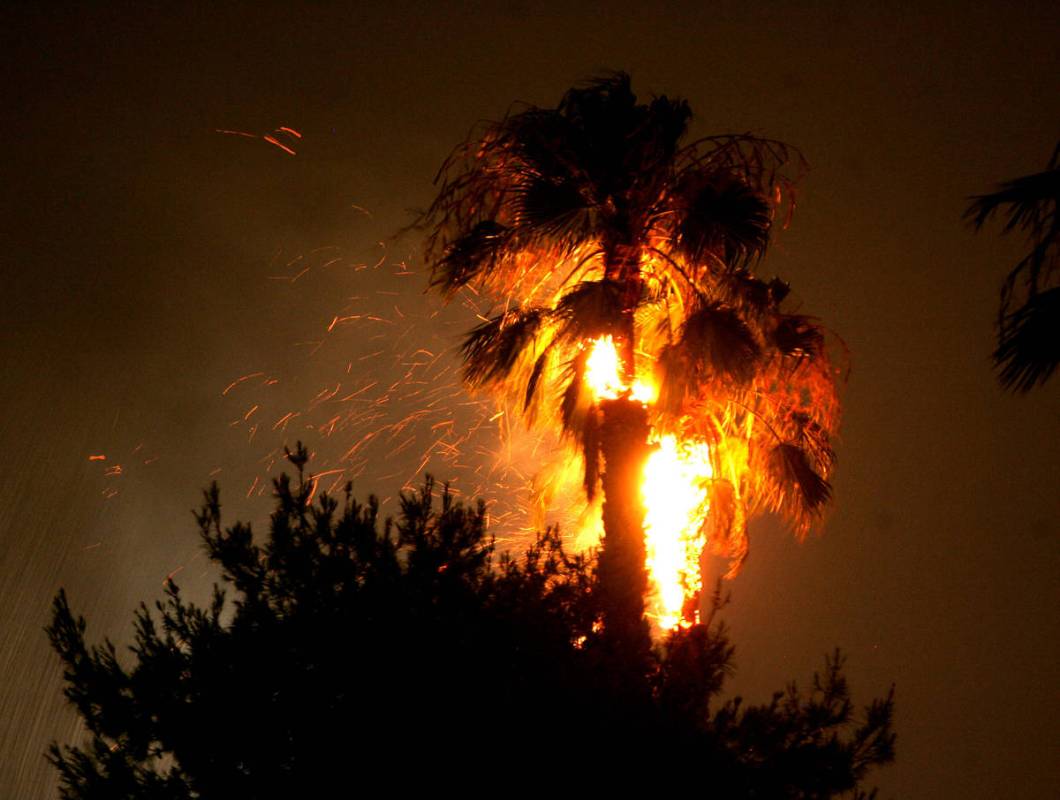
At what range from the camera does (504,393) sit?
33.8 feet

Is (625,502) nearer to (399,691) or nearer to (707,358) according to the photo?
(707,358)

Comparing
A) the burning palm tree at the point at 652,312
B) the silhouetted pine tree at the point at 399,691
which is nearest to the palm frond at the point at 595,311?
the burning palm tree at the point at 652,312

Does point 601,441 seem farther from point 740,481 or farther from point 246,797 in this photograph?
point 246,797

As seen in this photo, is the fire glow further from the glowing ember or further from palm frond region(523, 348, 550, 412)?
palm frond region(523, 348, 550, 412)

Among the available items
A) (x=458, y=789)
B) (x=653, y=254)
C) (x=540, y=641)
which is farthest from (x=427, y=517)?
(x=653, y=254)

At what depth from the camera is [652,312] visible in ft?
35.0

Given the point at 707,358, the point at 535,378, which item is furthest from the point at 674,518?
the point at 535,378

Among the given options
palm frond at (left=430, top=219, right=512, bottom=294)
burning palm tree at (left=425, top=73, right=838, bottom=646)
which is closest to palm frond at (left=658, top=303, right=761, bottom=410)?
burning palm tree at (left=425, top=73, right=838, bottom=646)

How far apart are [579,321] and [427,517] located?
280 cm

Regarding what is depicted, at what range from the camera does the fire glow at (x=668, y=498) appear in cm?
856

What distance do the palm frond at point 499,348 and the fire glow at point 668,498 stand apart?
85cm

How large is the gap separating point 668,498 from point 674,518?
0.27 m

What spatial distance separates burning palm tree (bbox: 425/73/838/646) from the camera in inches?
375

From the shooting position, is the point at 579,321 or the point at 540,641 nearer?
the point at 540,641
